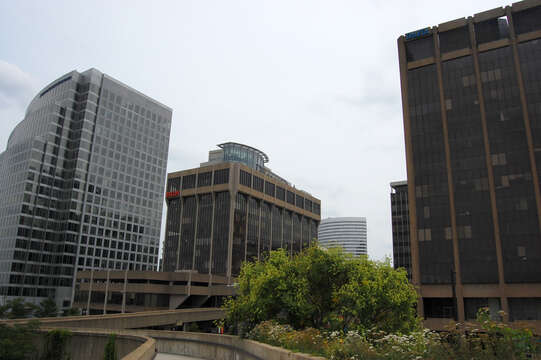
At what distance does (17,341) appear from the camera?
22.5 metres

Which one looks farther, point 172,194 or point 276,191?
point 276,191

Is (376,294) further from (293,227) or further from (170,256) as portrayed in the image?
(293,227)

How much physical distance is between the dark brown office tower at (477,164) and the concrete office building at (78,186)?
3915 inches

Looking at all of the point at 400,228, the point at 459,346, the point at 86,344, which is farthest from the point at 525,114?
the point at 400,228

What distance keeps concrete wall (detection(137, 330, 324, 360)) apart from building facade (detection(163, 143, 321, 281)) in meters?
73.0

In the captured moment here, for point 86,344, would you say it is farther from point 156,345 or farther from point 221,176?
point 221,176

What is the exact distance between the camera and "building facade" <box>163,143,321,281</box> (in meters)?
107

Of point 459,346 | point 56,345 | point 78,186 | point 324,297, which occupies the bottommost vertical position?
point 56,345

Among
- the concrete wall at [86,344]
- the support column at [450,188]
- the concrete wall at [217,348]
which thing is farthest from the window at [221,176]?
the concrete wall at [86,344]

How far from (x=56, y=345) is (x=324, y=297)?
16.2 m

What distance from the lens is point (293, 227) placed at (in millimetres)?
135875

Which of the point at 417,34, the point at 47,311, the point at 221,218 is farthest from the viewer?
the point at 221,218

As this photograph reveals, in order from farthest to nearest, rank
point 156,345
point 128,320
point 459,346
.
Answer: point 128,320, point 156,345, point 459,346

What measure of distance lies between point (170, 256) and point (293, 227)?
1688 inches
